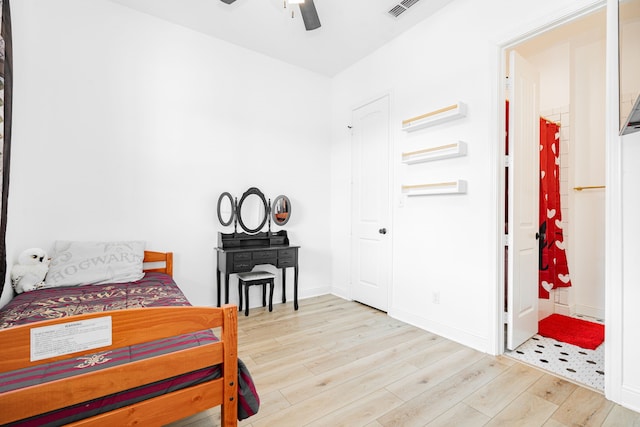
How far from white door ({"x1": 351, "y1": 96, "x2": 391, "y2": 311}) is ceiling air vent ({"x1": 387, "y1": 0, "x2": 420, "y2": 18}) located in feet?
2.53

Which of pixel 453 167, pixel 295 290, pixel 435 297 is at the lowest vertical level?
pixel 295 290

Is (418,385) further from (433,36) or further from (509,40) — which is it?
(433,36)

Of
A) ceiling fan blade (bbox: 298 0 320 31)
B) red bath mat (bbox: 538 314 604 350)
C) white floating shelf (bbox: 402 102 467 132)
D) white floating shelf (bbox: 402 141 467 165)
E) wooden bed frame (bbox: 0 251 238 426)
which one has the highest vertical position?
ceiling fan blade (bbox: 298 0 320 31)

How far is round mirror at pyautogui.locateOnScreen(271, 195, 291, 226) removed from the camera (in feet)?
12.0

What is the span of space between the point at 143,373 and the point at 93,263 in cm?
173

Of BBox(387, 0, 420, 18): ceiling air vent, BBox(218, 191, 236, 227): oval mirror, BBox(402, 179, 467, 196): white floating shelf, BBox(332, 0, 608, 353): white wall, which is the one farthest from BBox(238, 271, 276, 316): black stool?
BBox(387, 0, 420, 18): ceiling air vent

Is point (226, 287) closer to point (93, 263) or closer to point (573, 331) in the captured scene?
point (93, 263)

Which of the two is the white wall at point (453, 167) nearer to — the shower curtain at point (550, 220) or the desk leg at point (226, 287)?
the shower curtain at point (550, 220)

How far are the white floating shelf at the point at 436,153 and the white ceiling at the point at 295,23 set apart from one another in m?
1.28

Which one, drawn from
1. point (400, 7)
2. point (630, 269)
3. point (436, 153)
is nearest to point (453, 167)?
point (436, 153)

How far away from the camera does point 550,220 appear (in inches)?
125

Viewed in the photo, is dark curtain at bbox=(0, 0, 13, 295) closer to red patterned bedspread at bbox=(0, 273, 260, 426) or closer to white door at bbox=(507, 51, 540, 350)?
red patterned bedspread at bbox=(0, 273, 260, 426)

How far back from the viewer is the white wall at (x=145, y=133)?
8.25ft

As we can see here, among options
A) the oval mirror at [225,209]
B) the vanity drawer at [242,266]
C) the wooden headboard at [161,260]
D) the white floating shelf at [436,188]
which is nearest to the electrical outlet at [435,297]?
the white floating shelf at [436,188]
